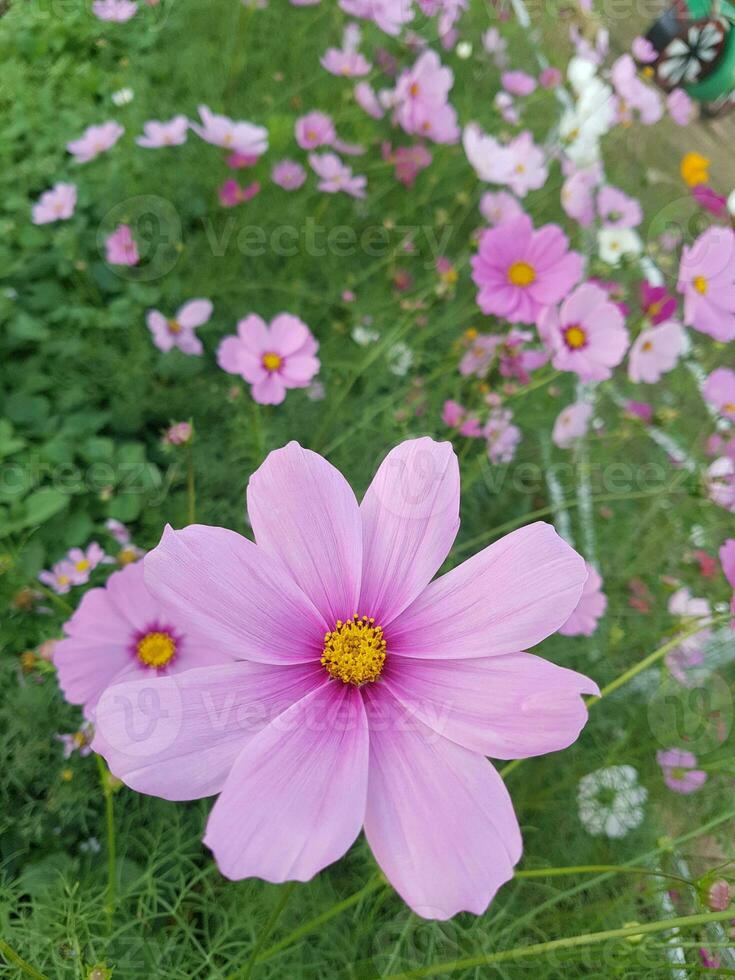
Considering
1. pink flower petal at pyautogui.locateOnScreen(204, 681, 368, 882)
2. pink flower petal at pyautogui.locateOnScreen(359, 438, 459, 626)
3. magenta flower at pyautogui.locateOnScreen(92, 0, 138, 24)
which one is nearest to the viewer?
pink flower petal at pyautogui.locateOnScreen(204, 681, 368, 882)

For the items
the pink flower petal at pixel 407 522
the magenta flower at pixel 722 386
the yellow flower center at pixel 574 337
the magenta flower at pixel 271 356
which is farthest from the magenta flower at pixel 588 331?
the pink flower petal at pixel 407 522

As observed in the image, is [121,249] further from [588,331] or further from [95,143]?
[588,331]

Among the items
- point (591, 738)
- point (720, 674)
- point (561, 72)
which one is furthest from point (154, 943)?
point (561, 72)

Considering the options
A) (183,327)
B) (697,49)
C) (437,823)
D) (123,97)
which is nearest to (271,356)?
(183,327)

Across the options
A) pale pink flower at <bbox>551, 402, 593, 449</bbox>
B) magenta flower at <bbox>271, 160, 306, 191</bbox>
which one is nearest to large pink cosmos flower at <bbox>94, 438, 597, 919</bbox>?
pale pink flower at <bbox>551, 402, 593, 449</bbox>

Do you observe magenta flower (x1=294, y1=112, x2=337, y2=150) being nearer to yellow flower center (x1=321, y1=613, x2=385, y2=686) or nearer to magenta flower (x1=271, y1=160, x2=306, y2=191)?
magenta flower (x1=271, y1=160, x2=306, y2=191)

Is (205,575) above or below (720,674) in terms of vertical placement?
above

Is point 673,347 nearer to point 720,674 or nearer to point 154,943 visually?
point 720,674

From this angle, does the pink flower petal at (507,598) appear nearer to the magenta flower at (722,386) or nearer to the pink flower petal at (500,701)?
the pink flower petal at (500,701)
